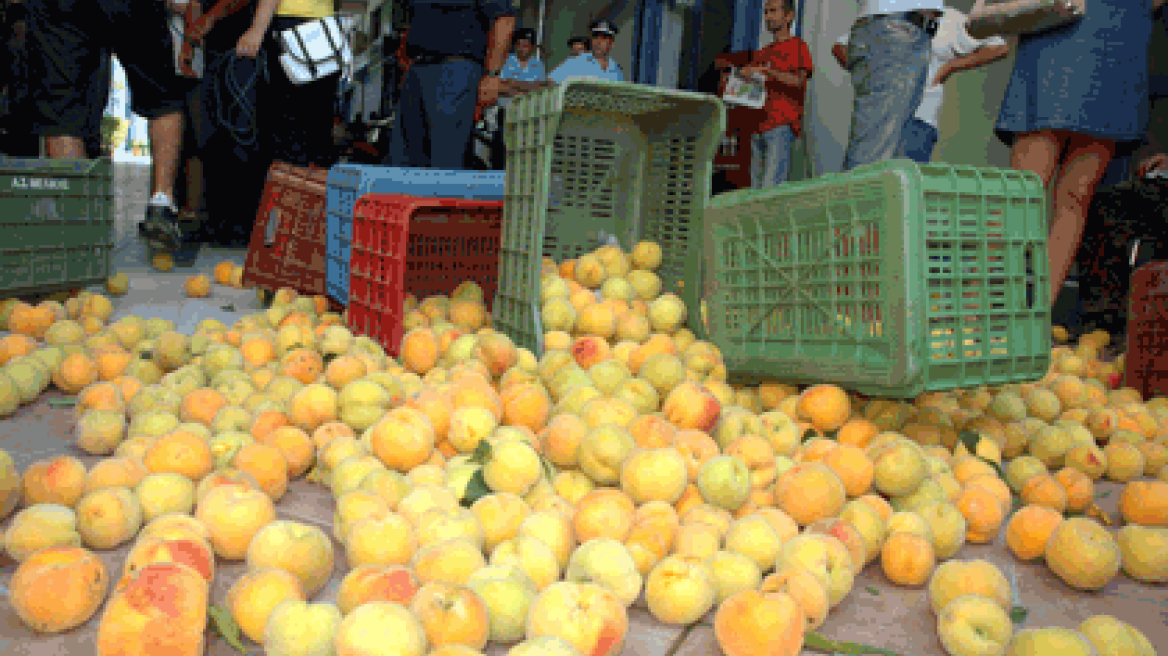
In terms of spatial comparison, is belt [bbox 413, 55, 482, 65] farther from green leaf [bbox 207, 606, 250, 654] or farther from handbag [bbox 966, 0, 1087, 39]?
green leaf [bbox 207, 606, 250, 654]

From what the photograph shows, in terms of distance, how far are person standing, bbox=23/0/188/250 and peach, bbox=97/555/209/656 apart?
11.8ft

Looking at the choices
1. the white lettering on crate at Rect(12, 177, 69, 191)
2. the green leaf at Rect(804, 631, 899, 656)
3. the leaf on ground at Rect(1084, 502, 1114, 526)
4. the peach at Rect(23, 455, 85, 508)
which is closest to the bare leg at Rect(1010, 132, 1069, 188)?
the leaf on ground at Rect(1084, 502, 1114, 526)

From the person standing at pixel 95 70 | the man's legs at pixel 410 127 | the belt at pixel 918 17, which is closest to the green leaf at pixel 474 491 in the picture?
the man's legs at pixel 410 127

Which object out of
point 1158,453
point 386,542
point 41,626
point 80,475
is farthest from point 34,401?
point 1158,453

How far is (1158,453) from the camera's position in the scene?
7.84 ft

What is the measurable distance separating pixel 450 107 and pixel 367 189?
Answer: 0.98m

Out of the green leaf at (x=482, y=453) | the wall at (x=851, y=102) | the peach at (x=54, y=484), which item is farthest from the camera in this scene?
the wall at (x=851, y=102)

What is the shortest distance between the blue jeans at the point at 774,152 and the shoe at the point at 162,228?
387 cm

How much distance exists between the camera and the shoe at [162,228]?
14.8 ft

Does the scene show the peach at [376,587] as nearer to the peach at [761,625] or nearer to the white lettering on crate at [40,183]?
the peach at [761,625]

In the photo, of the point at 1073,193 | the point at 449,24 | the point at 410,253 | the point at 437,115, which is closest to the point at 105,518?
the point at 410,253

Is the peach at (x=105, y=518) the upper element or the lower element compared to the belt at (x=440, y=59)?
lower

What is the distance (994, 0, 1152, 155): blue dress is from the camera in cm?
340

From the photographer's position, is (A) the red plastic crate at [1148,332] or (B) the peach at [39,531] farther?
(A) the red plastic crate at [1148,332]
